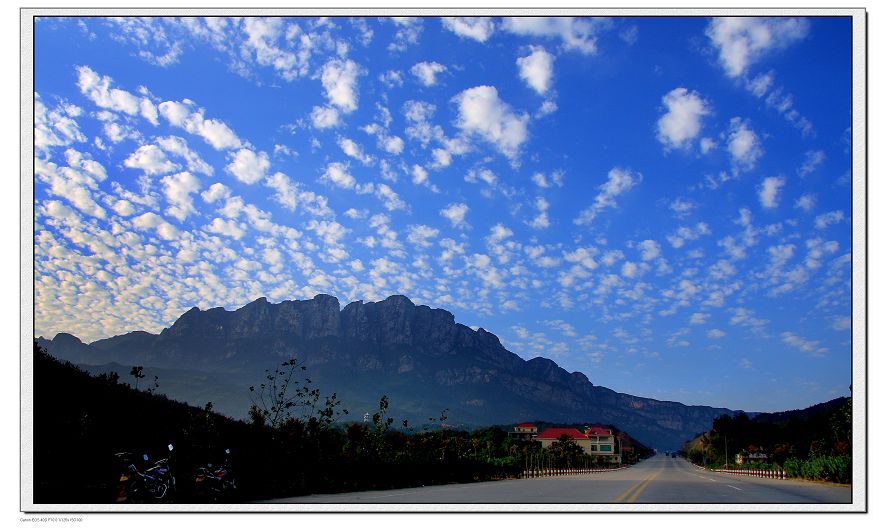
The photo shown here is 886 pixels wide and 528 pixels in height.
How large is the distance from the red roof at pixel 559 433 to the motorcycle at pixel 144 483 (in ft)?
526

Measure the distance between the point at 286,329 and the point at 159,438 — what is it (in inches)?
3938

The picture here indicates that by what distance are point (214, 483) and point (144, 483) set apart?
2041mm

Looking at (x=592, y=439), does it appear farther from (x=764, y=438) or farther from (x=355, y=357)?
(x=355, y=357)

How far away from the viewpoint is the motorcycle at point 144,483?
43.8 ft

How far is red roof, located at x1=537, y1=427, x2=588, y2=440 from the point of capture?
6678 inches

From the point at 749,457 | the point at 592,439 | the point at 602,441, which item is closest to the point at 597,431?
the point at 592,439

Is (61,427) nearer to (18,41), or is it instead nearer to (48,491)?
(48,491)

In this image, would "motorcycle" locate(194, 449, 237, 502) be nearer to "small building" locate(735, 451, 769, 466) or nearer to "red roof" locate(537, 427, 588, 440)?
"small building" locate(735, 451, 769, 466)

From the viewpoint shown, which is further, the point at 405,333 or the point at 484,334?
the point at 484,334

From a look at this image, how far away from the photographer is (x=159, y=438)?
16531 mm

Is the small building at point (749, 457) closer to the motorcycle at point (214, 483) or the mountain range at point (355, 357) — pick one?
the mountain range at point (355, 357)

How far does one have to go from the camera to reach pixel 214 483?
15297 millimetres
